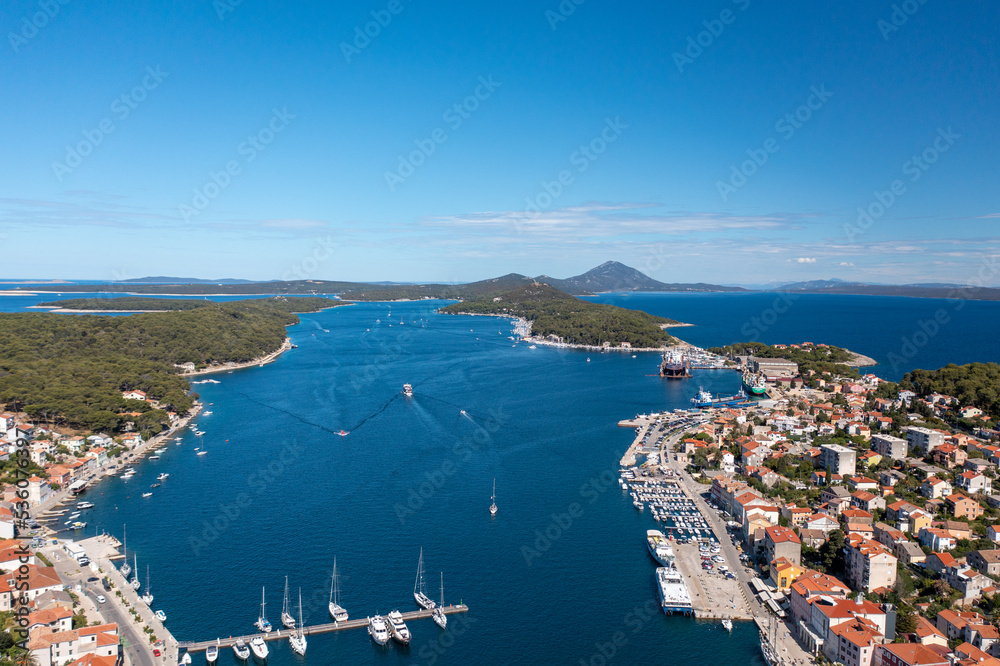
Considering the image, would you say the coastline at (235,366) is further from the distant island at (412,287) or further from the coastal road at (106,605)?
the distant island at (412,287)

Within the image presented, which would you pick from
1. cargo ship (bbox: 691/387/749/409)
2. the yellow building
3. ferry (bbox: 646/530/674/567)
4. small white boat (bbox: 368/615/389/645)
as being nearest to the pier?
small white boat (bbox: 368/615/389/645)

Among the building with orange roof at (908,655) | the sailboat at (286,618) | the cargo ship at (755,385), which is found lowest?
the sailboat at (286,618)

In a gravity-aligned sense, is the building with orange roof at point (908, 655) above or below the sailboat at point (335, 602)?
above

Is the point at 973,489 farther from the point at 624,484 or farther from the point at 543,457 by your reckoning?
the point at 543,457

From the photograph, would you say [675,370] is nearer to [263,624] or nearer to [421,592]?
[421,592]

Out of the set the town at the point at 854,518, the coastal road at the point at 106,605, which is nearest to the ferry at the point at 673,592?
the town at the point at 854,518

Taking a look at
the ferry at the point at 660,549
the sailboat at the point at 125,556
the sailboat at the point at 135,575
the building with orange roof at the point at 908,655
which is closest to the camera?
the building with orange roof at the point at 908,655

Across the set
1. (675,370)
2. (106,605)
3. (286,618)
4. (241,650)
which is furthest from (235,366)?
(241,650)
